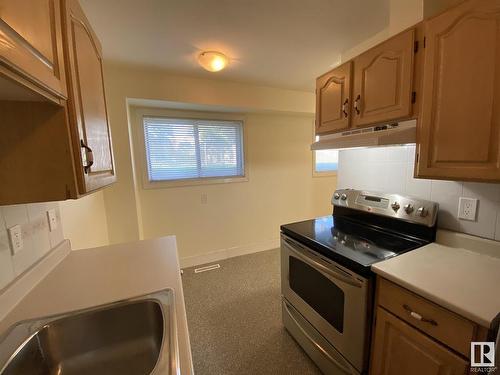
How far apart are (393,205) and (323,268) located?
68cm

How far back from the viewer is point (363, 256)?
1213mm

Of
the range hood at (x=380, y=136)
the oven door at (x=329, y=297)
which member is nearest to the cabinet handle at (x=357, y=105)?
the range hood at (x=380, y=136)

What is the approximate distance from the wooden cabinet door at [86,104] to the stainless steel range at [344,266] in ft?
4.10

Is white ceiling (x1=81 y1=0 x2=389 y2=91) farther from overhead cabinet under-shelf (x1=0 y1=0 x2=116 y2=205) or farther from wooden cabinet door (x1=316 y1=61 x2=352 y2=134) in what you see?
overhead cabinet under-shelf (x1=0 y1=0 x2=116 y2=205)

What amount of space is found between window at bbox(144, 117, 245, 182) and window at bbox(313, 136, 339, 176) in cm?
136

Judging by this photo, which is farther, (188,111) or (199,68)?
(188,111)

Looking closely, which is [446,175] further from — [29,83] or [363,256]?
[29,83]

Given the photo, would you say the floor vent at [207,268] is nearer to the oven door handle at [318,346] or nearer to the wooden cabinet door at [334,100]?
the oven door handle at [318,346]

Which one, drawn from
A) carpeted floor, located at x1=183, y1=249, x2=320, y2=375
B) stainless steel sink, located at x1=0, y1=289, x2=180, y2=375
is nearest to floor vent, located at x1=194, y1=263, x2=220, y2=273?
carpeted floor, located at x1=183, y1=249, x2=320, y2=375

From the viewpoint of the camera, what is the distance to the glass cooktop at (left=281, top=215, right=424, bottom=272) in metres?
1.21

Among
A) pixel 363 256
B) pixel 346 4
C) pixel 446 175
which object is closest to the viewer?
pixel 446 175

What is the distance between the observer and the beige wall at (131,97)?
227cm

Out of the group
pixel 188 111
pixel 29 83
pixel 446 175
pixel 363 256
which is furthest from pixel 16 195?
pixel 188 111

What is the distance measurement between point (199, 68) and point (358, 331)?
2.53 metres
